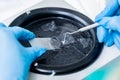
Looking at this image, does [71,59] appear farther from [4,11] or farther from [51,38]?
[4,11]

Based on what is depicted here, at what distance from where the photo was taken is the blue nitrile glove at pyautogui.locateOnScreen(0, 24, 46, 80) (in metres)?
0.68

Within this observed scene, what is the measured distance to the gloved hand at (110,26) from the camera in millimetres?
858

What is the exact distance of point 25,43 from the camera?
0.85 meters

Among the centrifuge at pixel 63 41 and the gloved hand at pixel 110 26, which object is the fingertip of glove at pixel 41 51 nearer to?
the centrifuge at pixel 63 41

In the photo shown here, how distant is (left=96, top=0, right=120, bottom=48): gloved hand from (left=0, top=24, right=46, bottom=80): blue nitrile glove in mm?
244

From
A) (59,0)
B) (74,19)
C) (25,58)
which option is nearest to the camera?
(25,58)

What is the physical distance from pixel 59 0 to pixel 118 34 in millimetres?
324

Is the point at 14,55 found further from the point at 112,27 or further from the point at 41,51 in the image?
the point at 112,27

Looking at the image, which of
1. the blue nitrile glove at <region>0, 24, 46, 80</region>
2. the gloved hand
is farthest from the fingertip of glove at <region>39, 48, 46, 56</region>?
the gloved hand

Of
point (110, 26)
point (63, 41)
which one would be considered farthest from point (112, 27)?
point (63, 41)

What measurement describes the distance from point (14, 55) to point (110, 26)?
1.26 ft

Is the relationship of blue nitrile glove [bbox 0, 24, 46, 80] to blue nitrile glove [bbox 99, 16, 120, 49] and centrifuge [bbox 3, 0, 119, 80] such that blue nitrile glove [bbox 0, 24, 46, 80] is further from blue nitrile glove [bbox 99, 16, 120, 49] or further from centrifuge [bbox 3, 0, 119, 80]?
blue nitrile glove [bbox 99, 16, 120, 49]

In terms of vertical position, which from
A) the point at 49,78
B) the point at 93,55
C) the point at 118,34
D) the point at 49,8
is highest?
the point at 49,8

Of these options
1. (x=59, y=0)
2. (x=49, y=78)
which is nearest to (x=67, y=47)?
(x=49, y=78)
